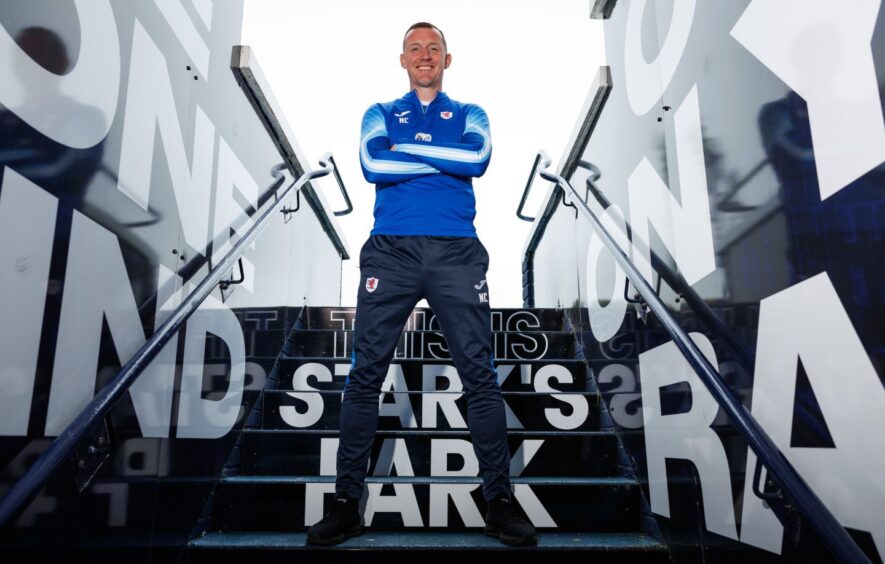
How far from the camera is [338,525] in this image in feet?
6.07

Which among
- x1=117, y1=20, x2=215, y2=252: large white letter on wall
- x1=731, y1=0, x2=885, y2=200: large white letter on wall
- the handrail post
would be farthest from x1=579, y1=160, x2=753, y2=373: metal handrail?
the handrail post

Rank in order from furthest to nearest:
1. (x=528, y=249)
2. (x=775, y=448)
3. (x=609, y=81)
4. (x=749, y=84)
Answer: (x=528, y=249)
(x=609, y=81)
(x=749, y=84)
(x=775, y=448)

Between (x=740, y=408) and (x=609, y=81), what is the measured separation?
1939 mm

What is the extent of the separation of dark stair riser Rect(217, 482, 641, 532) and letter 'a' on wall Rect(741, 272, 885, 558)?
29.3 inches

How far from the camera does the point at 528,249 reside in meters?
5.62

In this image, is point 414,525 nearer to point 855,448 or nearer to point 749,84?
point 855,448

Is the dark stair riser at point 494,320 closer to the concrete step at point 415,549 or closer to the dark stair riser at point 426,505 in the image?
the dark stair riser at point 426,505

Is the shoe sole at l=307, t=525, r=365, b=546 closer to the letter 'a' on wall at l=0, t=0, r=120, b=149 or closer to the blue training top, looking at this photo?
the blue training top

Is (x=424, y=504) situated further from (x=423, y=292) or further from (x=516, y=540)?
(x=423, y=292)

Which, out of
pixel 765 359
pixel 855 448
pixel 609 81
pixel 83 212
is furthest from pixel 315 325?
pixel 855 448

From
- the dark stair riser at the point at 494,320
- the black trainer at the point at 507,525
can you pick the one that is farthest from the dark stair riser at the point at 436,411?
the dark stair riser at the point at 494,320

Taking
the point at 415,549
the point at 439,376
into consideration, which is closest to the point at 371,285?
the point at 415,549

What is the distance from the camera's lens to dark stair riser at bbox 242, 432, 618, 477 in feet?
7.89

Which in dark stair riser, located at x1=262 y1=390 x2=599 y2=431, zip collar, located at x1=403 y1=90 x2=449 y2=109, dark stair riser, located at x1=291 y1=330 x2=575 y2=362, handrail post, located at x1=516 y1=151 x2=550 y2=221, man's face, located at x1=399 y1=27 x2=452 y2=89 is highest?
handrail post, located at x1=516 y1=151 x2=550 y2=221
